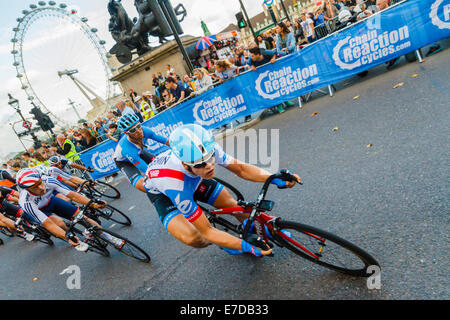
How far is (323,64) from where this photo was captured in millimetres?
7484

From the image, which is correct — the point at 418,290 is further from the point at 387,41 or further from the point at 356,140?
the point at 387,41

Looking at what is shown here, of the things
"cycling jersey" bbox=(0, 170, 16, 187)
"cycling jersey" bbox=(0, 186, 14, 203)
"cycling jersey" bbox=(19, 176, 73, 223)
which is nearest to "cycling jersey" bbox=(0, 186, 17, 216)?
"cycling jersey" bbox=(0, 186, 14, 203)

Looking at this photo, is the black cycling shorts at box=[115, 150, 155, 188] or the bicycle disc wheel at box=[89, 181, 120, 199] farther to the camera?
the bicycle disc wheel at box=[89, 181, 120, 199]

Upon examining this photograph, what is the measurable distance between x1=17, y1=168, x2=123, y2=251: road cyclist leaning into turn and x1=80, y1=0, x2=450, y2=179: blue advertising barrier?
503cm

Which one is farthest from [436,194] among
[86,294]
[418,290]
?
[86,294]

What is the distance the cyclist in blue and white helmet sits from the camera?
165 inches

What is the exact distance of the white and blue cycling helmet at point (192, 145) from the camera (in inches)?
85.0

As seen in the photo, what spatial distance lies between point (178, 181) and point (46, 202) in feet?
12.4

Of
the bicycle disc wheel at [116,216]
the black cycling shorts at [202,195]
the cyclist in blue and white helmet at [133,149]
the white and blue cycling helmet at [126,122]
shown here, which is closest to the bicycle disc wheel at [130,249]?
the cyclist in blue and white helmet at [133,149]

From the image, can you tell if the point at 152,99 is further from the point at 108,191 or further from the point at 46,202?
the point at 46,202

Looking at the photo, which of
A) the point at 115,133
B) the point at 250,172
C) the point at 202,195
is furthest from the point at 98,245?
the point at 250,172

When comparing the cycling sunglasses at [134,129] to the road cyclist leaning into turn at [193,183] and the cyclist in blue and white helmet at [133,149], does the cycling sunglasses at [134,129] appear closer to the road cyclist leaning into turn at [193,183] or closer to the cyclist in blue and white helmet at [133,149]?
the cyclist in blue and white helmet at [133,149]

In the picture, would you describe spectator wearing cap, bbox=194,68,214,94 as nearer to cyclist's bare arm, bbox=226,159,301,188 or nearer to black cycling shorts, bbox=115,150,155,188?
black cycling shorts, bbox=115,150,155,188

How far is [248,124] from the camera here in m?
8.75
